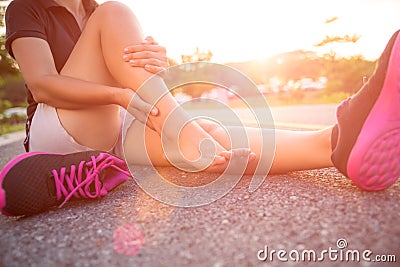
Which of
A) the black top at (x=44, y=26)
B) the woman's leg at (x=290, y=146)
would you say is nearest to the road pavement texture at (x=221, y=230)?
the woman's leg at (x=290, y=146)

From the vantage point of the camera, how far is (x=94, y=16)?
4.52 ft

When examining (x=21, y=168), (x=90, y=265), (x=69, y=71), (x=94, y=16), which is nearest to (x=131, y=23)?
(x=94, y=16)

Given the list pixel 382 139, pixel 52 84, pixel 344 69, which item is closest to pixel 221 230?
pixel 382 139

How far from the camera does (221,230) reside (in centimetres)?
89

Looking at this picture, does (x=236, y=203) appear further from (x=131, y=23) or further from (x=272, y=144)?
(x=131, y=23)

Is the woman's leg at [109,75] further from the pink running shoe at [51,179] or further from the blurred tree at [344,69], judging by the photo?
the blurred tree at [344,69]

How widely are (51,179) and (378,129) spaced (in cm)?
100

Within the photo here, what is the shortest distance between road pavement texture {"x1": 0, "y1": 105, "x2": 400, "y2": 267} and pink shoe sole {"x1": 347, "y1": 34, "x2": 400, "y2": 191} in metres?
0.09

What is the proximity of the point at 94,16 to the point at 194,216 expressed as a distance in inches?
35.0

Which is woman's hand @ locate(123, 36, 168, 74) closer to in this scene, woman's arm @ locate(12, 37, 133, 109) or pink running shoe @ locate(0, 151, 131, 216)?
woman's arm @ locate(12, 37, 133, 109)

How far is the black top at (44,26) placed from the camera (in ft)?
4.37

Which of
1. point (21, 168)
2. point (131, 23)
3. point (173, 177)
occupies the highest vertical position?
point (131, 23)

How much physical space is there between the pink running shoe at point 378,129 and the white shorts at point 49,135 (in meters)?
1.00

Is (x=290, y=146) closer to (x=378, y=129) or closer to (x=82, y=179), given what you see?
(x=378, y=129)
